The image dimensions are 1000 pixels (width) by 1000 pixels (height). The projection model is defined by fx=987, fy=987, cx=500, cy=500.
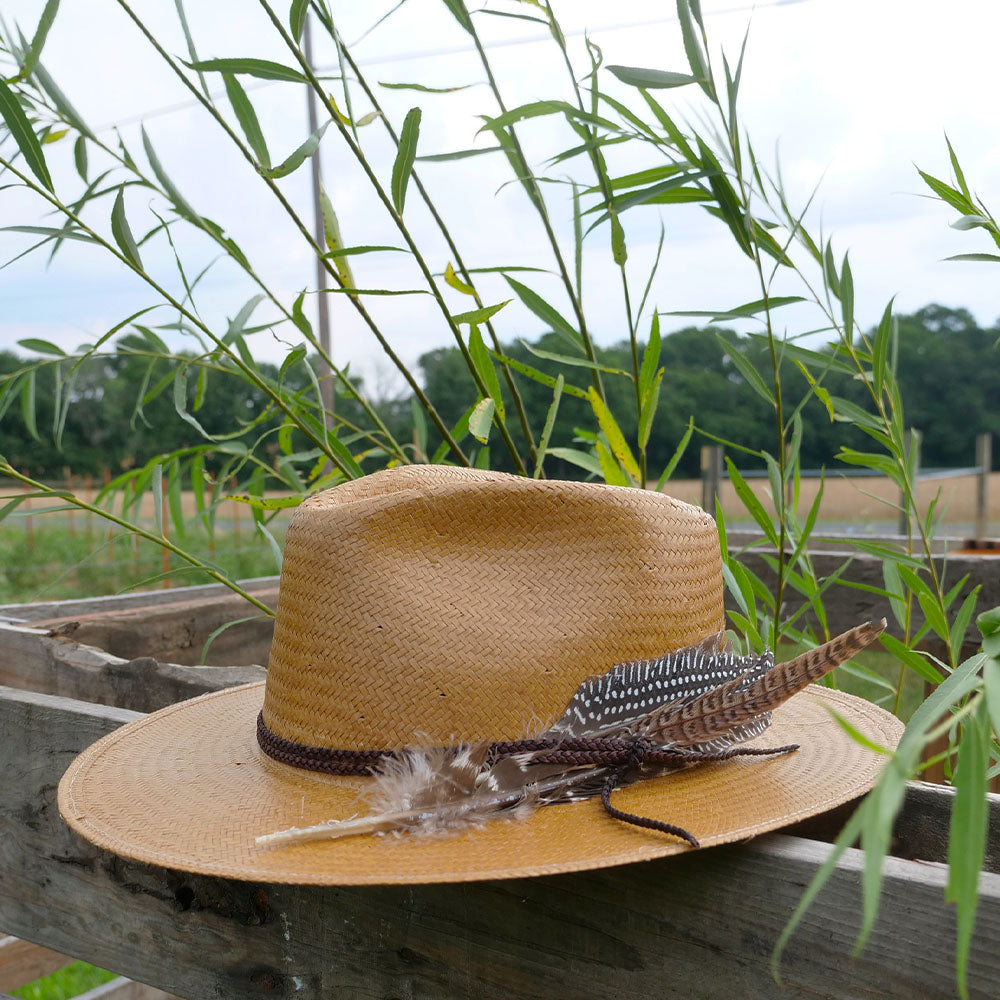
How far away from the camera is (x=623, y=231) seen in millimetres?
1233

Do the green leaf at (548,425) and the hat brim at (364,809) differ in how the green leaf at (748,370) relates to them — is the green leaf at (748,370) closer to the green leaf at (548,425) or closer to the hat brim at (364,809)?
the green leaf at (548,425)

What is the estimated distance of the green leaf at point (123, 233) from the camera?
128 cm

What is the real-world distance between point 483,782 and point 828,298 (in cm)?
87

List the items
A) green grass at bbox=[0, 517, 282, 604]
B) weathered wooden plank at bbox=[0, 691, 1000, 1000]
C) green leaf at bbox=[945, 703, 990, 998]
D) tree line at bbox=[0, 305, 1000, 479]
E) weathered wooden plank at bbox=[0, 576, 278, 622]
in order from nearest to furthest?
green leaf at bbox=[945, 703, 990, 998] < weathered wooden plank at bbox=[0, 691, 1000, 1000] < weathered wooden plank at bbox=[0, 576, 278, 622] < green grass at bbox=[0, 517, 282, 604] < tree line at bbox=[0, 305, 1000, 479]

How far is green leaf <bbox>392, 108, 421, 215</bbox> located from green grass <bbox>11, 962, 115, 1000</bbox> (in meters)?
2.65

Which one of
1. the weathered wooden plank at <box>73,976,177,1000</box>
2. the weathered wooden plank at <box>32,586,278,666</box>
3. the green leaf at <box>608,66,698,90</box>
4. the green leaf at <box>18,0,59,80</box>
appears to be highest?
the green leaf at <box>18,0,59,80</box>

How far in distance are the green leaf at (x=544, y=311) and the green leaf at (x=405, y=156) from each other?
6.9 inches

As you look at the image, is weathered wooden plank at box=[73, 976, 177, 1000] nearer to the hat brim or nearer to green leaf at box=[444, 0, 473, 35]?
the hat brim

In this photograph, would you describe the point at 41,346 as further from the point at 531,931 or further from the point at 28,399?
the point at 531,931

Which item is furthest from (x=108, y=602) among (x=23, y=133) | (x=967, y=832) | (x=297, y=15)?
(x=967, y=832)

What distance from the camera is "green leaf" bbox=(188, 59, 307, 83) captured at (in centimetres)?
118

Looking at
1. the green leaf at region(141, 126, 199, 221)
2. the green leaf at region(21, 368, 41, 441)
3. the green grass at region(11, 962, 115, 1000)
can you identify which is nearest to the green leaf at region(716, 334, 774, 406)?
the green leaf at region(141, 126, 199, 221)

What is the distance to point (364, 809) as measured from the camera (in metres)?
0.87

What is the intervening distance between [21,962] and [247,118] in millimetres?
1807
